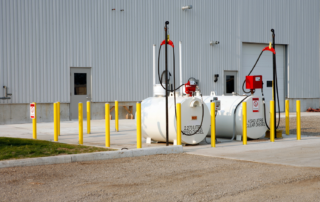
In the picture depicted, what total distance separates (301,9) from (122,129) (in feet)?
60.2

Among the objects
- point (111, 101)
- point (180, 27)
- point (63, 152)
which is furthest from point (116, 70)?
point (63, 152)

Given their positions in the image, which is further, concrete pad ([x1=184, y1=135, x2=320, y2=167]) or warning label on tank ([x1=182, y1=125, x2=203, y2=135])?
warning label on tank ([x1=182, y1=125, x2=203, y2=135])

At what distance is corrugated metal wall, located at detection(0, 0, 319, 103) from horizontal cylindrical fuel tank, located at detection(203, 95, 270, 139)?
372 inches

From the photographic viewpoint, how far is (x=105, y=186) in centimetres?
A: 627

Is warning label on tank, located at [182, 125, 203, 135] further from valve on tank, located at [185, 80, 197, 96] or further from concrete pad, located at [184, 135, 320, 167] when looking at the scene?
valve on tank, located at [185, 80, 197, 96]

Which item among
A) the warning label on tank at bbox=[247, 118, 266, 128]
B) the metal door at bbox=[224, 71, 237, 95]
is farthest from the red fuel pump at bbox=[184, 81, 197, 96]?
the metal door at bbox=[224, 71, 237, 95]

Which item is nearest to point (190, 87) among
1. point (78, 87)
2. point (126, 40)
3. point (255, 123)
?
point (255, 123)

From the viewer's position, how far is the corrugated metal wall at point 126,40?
1898 cm

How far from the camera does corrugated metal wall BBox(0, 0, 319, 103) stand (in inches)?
747

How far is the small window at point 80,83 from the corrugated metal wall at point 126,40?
45cm

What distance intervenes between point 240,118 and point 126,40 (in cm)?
1078

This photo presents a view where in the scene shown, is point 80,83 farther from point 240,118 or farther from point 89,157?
point 89,157

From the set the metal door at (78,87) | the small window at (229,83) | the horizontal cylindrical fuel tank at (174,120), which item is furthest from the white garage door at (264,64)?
the horizontal cylindrical fuel tank at (174,120)

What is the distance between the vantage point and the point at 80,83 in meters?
20.5
